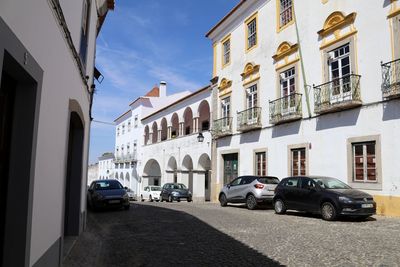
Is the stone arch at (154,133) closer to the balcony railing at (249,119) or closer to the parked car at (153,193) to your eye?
the parked car at (153,193)

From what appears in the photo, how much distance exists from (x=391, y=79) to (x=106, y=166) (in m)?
55.8

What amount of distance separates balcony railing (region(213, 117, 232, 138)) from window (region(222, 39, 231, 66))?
412cm

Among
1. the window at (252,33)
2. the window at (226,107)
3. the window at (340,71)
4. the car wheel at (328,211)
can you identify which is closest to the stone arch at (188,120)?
the window at (226,107)

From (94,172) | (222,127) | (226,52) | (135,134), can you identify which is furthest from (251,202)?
(94,172)

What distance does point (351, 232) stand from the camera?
10.6 metres

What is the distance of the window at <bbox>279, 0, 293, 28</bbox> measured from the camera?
2109cm

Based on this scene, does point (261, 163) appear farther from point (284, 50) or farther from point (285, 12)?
point (285, 12)

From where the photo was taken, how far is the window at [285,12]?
2109 cm

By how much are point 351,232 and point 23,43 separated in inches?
374

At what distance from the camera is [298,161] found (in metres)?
19.9

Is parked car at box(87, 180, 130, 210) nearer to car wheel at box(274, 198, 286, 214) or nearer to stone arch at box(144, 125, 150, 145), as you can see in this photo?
car wheel at box(274, 198, 286, 214)

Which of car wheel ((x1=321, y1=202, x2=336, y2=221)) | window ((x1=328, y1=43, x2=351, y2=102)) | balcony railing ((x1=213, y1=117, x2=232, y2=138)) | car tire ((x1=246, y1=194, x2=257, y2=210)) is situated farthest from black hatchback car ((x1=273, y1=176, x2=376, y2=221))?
balcony railing ((x1=213, y1=117, x2=232, y2=138))

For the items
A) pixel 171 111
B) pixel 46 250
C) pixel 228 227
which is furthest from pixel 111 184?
pixel 171 111

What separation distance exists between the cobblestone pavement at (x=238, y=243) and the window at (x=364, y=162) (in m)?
2.58
